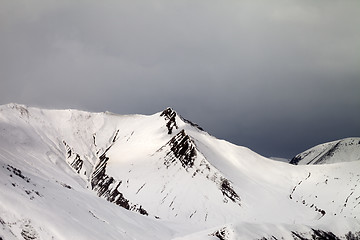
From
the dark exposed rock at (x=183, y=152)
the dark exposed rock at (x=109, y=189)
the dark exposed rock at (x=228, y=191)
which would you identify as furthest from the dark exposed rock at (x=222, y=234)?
the dark exposed rock at (x=183, y=152)

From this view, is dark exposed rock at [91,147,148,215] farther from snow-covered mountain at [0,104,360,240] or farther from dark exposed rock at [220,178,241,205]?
dark exposed rock at [220,178,241,205]

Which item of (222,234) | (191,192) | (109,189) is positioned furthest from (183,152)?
(222,234)

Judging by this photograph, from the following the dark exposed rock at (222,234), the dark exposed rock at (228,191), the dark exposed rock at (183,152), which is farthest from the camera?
the dark exposed rock at (183,152)


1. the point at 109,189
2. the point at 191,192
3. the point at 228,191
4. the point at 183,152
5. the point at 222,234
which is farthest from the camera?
the point at 183,152

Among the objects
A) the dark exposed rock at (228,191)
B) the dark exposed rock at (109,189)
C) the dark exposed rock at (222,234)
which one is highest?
the dark exposed rock at (228,191)

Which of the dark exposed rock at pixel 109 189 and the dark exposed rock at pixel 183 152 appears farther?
the dark exposed rock at pixel 183 152

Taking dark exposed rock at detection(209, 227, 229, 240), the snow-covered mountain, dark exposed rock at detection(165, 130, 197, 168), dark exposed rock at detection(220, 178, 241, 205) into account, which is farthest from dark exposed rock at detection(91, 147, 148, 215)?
dark exposed rock at detection(209, 227, 229, 240)

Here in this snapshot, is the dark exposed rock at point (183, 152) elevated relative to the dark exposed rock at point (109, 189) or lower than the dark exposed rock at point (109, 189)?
elevated

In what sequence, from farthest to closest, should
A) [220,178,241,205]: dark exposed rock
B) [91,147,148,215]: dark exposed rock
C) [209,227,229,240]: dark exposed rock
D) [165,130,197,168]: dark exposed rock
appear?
[165,130,197,168]: dark exposed rock < [220,178,241,205]: dark exposed rock < [91,147,148,215]: dark exposed rock < [209,227,229,240]: dark exposed rock

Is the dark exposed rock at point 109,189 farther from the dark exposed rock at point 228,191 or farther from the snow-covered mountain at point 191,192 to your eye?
the dark exposed rock at point 228,191

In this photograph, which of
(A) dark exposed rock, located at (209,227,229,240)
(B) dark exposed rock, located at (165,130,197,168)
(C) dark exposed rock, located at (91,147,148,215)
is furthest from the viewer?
(B) dark exposed rock, located at (165,130,197,168)

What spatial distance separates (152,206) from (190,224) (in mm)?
20707

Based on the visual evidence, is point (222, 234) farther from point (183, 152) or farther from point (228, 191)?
point (183, 152)

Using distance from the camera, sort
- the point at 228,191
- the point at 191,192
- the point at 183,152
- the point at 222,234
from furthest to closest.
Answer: the point at 183,152 → the point at 228,191 → the point at 191,192 → the point at 222,234
